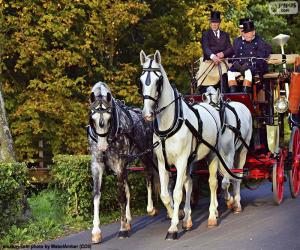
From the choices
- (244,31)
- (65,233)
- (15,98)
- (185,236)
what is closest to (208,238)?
(185,236)

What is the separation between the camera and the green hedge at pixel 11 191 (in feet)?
33.0

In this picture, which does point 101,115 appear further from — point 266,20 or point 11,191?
point 266,20

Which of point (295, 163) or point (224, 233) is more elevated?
point (295, 163)

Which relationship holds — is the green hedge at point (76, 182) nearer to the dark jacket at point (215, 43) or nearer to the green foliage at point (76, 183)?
the green foliage at point (76, 183)

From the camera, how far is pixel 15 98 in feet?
61.8

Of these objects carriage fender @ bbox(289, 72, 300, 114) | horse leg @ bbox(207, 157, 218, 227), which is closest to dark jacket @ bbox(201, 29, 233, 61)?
carriage fender @ bbox(289, 72, 300, 114)

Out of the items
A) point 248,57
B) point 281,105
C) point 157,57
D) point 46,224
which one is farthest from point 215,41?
point 46,224

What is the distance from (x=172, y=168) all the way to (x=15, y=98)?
9039mm

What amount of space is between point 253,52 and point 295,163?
91.5 inches

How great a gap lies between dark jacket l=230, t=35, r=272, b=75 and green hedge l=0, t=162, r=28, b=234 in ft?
16.2

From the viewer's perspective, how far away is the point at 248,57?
13523 millimetres

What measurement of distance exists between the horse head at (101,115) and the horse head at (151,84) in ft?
1.94

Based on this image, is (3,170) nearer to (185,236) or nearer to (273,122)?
(185,236)

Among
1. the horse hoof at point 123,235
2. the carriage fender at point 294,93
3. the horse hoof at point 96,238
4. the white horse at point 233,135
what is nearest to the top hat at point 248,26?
the carriage fender at point 294,93
